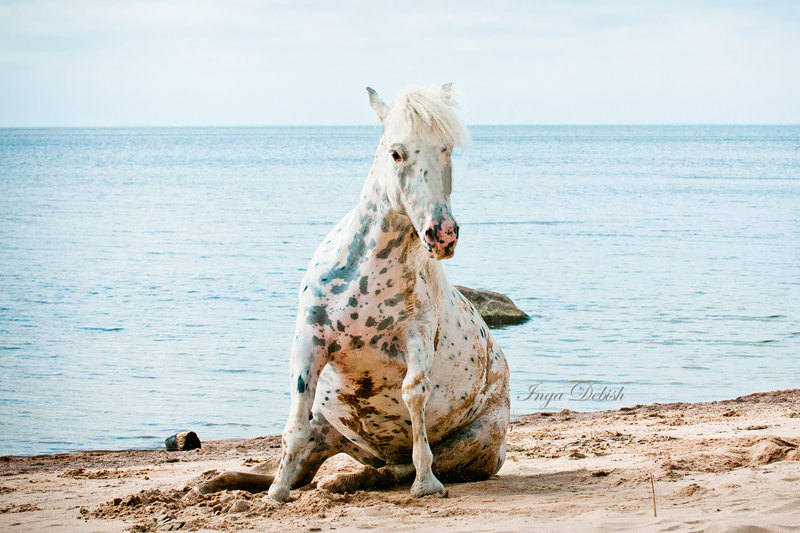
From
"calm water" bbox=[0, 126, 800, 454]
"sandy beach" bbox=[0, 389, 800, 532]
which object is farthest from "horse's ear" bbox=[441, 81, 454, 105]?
"calm water" bbox=[0, 126, 800, 454]

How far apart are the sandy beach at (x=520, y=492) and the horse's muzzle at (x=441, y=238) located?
138 cm

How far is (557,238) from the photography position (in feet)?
92.8

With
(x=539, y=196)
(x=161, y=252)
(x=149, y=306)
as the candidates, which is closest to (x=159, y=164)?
(x=539, y=196)

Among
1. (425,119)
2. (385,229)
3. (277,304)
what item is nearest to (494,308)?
(277,304)

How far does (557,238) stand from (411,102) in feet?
78.2

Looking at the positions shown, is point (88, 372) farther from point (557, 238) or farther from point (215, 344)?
point (557, 238)

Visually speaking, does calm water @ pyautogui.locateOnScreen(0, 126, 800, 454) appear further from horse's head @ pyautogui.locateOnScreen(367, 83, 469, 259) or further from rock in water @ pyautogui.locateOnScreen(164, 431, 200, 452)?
horse's head @ pyautogui.locateOnScreen(367, 83, 469, 259)

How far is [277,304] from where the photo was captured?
16.8 meters

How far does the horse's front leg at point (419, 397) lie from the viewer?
506 cm

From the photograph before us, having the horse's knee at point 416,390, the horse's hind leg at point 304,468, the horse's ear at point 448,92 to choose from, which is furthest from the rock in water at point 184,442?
the horse's ear at point 448,92

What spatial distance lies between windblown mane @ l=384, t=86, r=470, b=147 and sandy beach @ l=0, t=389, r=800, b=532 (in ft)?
6.67

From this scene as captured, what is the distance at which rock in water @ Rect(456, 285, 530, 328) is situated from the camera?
48.0 ft

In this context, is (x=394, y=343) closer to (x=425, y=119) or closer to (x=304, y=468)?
(x=304, y=468)

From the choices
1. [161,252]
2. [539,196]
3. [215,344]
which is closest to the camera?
[215,344]
